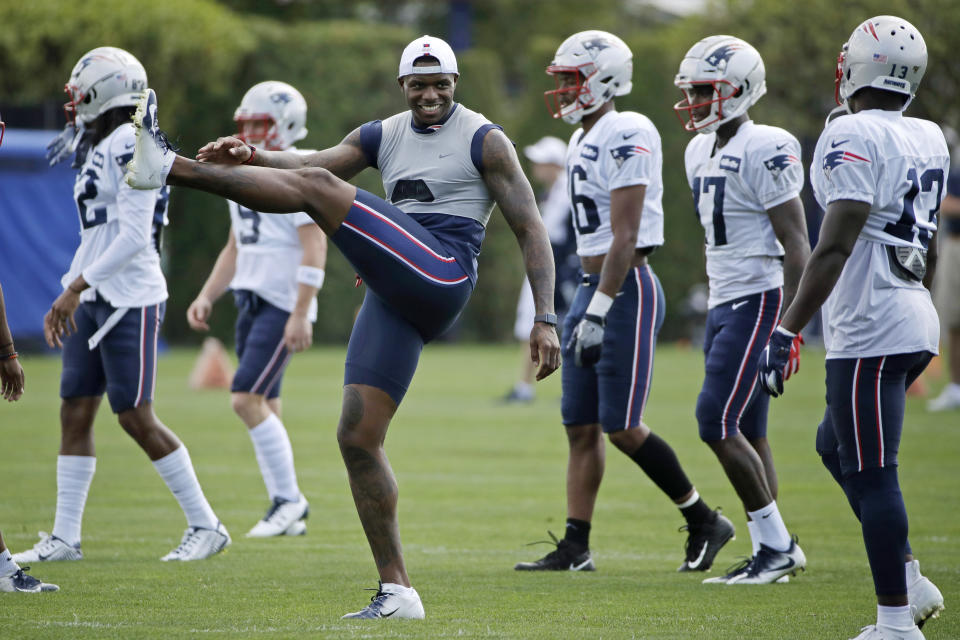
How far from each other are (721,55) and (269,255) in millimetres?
3029

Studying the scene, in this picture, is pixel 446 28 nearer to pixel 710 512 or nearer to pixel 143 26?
pixel 143 26

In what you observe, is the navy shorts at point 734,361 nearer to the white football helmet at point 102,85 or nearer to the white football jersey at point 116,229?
the white football jersey at point 116,229

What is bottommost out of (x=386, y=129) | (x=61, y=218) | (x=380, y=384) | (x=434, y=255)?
(x=61, y=218)

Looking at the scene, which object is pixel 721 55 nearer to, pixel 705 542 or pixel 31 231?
pixel 705 542

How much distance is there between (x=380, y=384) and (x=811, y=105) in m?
21.5

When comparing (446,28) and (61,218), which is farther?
(446,28)

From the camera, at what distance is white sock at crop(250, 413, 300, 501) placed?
788cm

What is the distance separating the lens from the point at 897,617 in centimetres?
463

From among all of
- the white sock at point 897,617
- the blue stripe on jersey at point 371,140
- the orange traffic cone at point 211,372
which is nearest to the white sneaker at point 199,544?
the blue stripe on jersey at point 371,140

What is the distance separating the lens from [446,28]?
43844 mm

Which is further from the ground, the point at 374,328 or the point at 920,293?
the point at 920,293

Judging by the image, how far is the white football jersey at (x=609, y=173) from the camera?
654cm

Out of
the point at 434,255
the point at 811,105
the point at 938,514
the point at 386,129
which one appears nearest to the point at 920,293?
the point at 434,255

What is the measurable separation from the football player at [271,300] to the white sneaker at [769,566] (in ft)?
8.80
